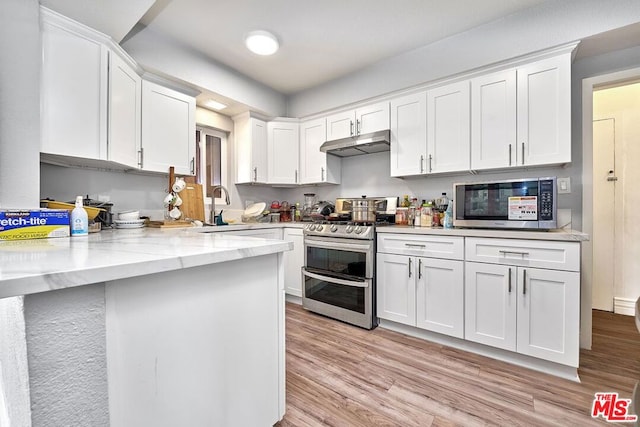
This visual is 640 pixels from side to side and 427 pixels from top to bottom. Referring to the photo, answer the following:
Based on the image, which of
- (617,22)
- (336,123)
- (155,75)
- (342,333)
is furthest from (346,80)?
(342,333)

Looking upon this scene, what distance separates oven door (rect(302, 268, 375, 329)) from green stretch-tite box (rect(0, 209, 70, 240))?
76.2 inches

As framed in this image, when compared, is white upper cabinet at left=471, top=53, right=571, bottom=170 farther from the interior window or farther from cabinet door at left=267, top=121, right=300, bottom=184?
the interior window

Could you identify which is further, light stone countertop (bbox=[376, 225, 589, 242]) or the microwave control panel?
the microwave control panel

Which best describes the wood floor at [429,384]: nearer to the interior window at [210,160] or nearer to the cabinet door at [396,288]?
the cabinet door at [396,288]

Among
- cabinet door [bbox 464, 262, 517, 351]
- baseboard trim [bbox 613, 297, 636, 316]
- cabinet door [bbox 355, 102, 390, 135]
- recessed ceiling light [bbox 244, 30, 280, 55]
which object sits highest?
recessed ceiling light [bbox 244, 30, 280, 55]

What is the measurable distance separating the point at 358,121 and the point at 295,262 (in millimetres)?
1674

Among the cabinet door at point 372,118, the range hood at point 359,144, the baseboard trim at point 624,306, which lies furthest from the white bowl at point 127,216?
the baseboard trim at point 624,306

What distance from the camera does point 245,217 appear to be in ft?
10.9

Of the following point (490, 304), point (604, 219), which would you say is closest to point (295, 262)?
point (490, 304)

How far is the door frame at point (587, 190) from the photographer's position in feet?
6.81

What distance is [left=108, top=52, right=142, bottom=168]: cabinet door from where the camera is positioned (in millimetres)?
1979

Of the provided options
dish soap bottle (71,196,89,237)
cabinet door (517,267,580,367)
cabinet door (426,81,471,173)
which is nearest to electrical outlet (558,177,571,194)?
cabinet door (426,81,471,173)

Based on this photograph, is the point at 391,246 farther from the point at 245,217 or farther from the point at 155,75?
the point at 155,75

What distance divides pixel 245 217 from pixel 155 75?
5.37 feet
